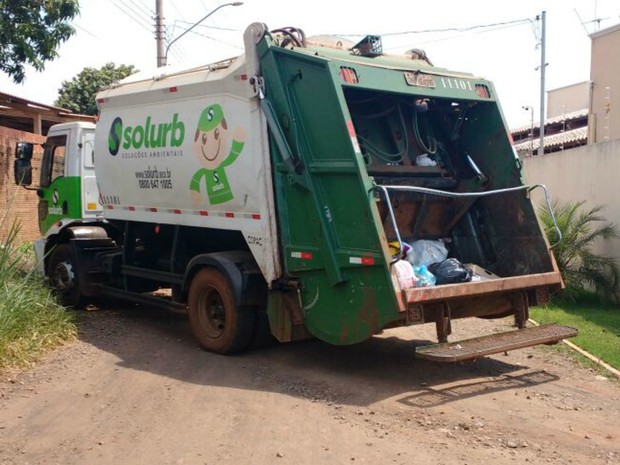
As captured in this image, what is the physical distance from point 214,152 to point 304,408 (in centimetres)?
285

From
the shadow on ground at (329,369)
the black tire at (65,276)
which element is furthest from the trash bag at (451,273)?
the black tire at (65,276)

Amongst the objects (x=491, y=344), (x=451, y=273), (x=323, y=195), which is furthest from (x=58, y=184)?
(x=491, y=344)

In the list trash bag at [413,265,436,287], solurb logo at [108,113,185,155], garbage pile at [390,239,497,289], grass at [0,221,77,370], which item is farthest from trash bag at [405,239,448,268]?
grass at [0,221,77,370]

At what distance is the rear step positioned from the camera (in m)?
5.51

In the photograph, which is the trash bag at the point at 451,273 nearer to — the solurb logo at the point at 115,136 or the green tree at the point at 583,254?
the solurb logo at the point at 115,136

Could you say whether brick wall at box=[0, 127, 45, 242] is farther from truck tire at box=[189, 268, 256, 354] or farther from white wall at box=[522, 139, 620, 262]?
white wall at box=[522, 139, 620, 262]

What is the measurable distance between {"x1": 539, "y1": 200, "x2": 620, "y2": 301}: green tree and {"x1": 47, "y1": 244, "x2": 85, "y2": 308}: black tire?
6877 mm

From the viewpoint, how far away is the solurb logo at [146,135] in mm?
7480

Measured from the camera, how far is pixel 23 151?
929 cm

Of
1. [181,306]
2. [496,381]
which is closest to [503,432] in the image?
[496,381]

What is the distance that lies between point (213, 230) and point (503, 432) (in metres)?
3.87

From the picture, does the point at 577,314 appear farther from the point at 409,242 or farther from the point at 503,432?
the point at 503,432

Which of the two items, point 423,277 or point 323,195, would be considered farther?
point 423,277

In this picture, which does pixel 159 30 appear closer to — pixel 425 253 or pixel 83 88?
pixel 83 88
